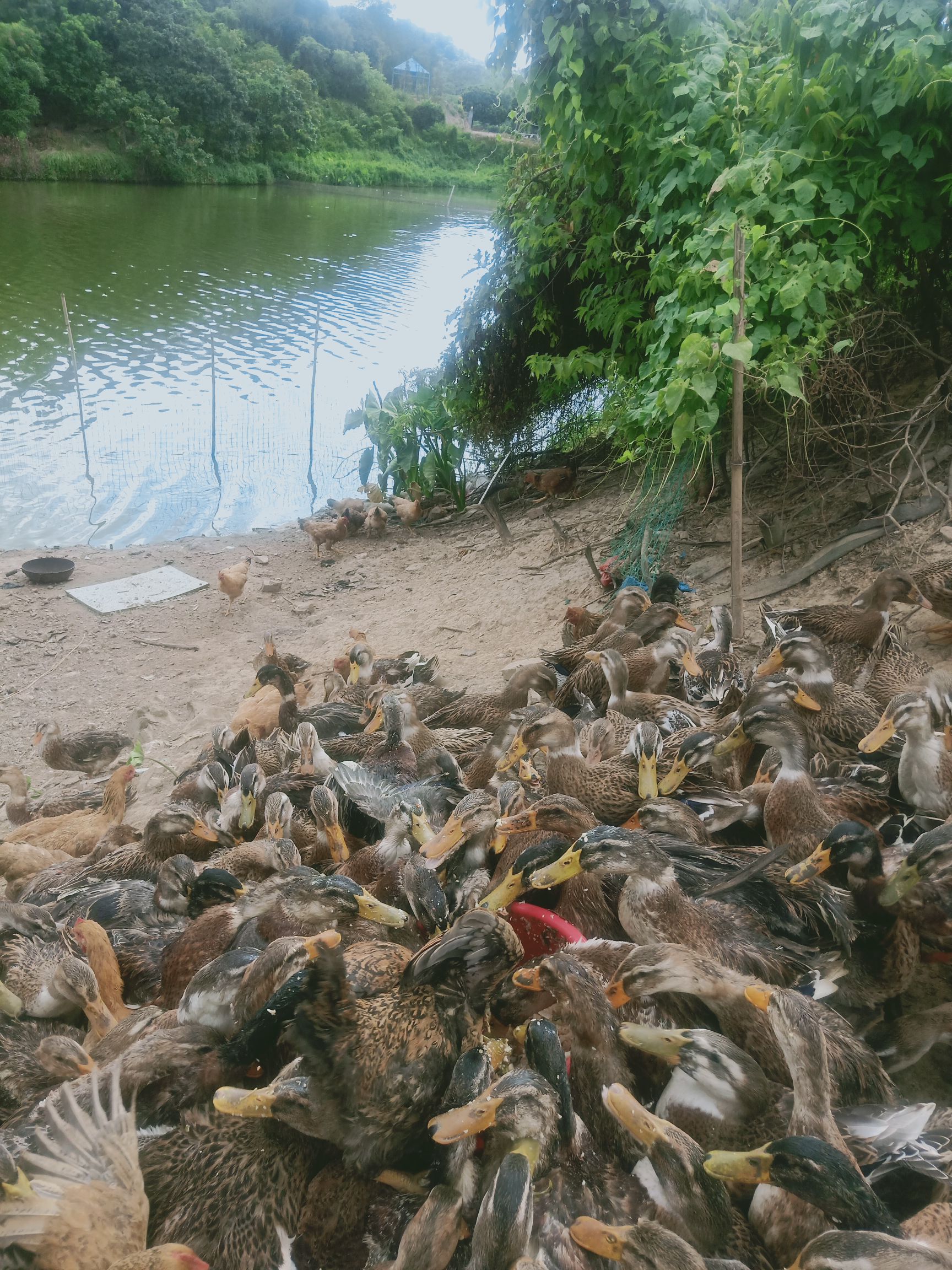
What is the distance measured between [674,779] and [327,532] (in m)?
8.34

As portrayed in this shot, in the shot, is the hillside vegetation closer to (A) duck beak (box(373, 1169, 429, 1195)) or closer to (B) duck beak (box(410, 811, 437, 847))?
(B) duck beak (box(410, 811, 437, 847))

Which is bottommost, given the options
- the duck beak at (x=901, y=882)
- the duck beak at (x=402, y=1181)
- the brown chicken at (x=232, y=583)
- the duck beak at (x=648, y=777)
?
the brown chicken at (x=232, y=583)

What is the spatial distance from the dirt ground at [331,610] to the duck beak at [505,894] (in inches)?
127

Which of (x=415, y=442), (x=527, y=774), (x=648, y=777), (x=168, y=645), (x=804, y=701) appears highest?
(x=804, y=701)

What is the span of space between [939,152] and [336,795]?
5.18m

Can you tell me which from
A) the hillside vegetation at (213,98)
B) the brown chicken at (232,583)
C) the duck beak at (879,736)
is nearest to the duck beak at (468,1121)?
the duck beak at (879,736)

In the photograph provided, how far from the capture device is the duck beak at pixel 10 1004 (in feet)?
9.85

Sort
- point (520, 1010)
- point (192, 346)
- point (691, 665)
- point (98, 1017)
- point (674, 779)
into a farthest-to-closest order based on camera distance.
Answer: point (192, 346), point (691, 665), point (674, 779), point (98, 1017), point (520, 1010)

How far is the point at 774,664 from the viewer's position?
4289mm

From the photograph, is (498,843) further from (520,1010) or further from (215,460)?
(215,460)

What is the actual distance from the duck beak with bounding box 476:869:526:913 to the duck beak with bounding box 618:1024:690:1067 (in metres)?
0.56

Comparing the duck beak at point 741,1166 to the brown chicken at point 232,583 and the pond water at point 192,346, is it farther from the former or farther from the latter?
the pond water at point 192,346

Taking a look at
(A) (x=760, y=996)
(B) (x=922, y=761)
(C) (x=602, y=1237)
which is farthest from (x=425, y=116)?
(C) (x=602, y=1237)

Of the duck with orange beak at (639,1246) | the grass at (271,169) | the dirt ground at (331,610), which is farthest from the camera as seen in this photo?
the grass at (271,169)
